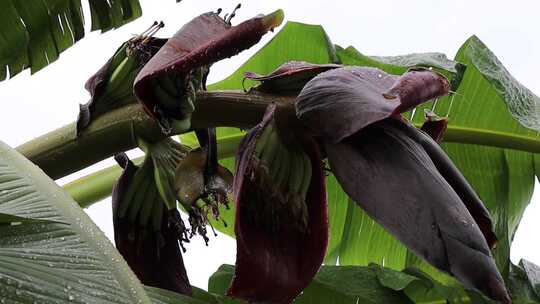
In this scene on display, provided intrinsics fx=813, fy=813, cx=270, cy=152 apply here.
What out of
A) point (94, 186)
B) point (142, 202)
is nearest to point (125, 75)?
point (142, 202)

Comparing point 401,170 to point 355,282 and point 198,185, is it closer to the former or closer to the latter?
point 198,185

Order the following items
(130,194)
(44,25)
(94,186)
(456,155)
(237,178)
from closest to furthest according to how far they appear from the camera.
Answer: (237,178) < (130,194) < (44,25) < (94,186) < (456,155)

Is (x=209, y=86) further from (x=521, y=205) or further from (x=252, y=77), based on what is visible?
(x=252, y=77)

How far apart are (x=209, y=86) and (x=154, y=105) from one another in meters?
0.67

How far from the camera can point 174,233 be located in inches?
26.1

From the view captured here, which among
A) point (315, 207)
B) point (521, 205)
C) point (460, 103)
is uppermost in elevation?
point (315, 207)

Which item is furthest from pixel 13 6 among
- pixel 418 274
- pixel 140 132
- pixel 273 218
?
pixel 418 274

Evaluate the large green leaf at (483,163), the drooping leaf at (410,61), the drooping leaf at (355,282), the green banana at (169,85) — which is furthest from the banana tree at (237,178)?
the large green leaf at (483,163)

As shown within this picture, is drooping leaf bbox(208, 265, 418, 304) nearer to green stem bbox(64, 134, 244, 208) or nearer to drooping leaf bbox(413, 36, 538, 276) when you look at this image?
green stem bbox(64, 134, 244, 208)

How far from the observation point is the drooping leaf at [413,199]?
440 millimetres

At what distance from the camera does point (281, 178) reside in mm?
584

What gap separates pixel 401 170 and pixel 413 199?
3 cm

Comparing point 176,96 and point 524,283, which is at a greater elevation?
point 176,96

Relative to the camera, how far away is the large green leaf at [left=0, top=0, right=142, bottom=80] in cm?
77
